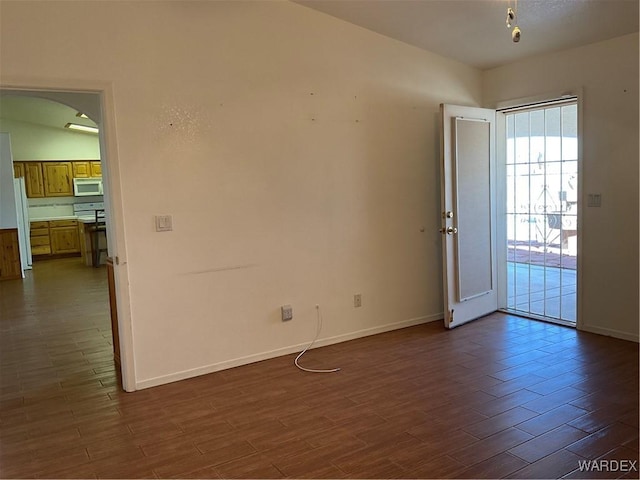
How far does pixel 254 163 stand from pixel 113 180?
1.05 metres

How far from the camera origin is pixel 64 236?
11047 millimetres

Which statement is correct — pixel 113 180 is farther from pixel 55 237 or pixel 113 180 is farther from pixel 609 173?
pixel 55 237

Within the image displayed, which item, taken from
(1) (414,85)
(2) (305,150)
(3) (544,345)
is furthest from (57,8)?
(3) (544,345)

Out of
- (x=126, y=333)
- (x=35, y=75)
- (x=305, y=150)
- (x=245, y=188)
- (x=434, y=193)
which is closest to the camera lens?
(x=35, y=75)

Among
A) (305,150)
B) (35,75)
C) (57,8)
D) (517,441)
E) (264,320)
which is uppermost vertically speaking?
(57,8)

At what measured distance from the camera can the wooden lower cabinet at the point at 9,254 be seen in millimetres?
8375

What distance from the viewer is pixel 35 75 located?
3.15m

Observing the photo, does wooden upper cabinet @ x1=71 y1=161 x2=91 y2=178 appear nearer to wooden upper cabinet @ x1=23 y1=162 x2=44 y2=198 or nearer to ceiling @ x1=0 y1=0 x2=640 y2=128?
wooden upper cabinet @ x1=23 y1=162 x2=44 y2=198

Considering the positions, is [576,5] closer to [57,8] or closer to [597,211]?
[597,211]

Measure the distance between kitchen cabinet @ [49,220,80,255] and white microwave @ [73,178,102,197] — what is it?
0.76 metres

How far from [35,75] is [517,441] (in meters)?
3.46

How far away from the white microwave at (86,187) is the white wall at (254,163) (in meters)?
8.90

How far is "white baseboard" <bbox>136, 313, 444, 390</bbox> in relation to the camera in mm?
3693
